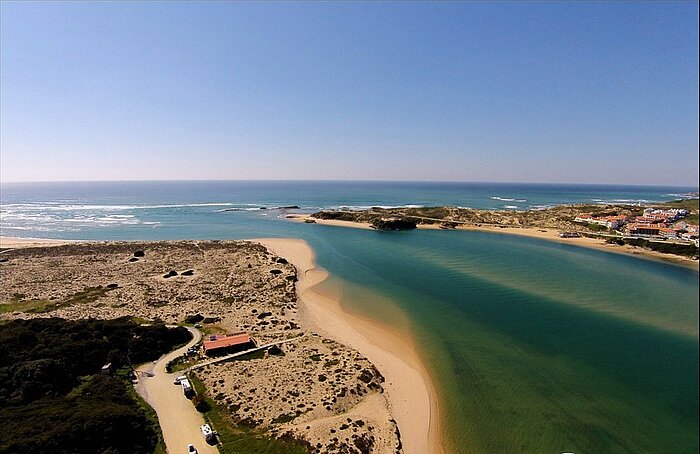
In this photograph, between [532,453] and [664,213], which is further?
[664,213]

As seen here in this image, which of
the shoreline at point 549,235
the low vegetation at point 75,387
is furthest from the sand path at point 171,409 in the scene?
the shoreline at point 549,235

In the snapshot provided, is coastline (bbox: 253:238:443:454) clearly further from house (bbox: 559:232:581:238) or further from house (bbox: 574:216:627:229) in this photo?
house (bbox: 574:216:627:229)

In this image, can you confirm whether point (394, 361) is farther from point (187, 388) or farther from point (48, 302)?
point (48, 302)

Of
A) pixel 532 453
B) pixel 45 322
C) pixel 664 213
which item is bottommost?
pixel 532 453

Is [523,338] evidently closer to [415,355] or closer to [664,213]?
[415,355]

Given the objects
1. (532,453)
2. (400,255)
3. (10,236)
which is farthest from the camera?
(10,236)

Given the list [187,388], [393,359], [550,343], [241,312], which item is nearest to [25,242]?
[241,312]

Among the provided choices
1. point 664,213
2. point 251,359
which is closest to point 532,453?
point 251,359
